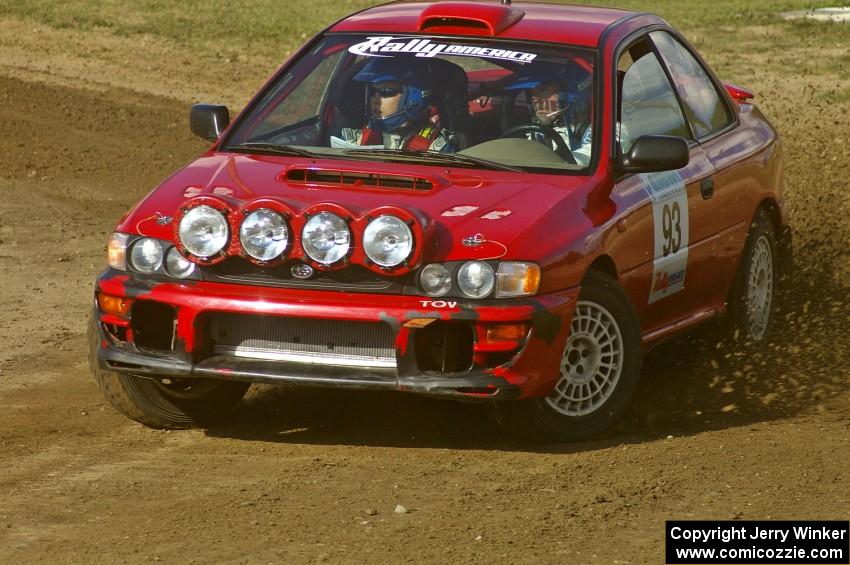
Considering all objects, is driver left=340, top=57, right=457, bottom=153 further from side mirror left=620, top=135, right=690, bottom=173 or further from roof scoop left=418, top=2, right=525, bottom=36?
side mirror left=620, top=135, right=690, bottom=173

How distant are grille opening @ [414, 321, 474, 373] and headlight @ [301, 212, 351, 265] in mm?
417

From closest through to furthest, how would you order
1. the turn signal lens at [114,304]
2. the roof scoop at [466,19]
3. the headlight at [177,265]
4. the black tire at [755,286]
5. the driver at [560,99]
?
1. the headlight at [177,265]
2. the turn signal lens at [114,304]
3. the driver at [560,99]
4. the roof scoop at [466,19]
5. the black tire at [755,286]

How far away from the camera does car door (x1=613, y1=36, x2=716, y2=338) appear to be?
724 centimetres

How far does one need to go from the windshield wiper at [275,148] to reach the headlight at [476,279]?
122 cm

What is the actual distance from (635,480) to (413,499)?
0.80 meters

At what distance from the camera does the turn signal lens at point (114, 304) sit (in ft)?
22.0

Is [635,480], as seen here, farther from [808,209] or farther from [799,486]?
[808,209]

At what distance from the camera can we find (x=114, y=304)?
6734 millimetres

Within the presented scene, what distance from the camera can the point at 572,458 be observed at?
6641 millimetres

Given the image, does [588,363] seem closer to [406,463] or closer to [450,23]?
[406,463]

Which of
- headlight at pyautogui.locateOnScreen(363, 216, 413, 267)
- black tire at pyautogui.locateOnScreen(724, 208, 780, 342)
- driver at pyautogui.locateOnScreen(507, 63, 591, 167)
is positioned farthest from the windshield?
black tire at pyautogui.locateOnScreen(724, 208, 780, 342)

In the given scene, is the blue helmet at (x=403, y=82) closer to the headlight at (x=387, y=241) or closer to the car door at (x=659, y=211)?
the car door at (x=659, y=211)

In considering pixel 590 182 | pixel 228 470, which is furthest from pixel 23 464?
pixel 590 182

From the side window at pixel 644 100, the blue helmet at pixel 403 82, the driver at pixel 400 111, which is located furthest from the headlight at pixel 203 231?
the side window at pixel 644 100
